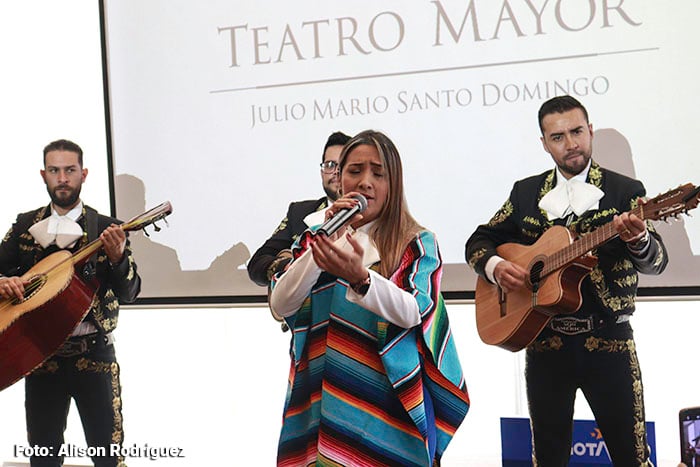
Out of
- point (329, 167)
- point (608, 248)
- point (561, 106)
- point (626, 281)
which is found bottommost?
point (626, 281)

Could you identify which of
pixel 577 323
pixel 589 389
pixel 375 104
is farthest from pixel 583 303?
pixel 375 104

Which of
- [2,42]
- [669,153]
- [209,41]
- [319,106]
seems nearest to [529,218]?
[669,153]

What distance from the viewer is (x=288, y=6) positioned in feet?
13.7

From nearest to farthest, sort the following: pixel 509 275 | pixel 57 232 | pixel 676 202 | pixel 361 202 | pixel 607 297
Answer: pixel 361 202
pixel 676 202
pixel 607 297
pixel 509 275
pixel 57 232

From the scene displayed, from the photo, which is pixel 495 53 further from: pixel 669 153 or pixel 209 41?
pixel 209 41

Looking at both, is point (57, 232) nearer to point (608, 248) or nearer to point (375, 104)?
point (375, 104)

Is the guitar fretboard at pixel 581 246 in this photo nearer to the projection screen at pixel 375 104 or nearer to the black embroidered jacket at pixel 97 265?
the projection screen at pixel 375 104

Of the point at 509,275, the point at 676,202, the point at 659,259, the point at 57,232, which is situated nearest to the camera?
the point at 676,202

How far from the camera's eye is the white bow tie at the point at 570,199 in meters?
2.80

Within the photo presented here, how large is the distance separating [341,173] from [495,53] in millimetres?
2038

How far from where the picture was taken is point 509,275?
2832 mm

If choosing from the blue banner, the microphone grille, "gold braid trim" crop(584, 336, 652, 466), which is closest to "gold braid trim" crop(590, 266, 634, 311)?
"gold braid trim" crop(584, 336, 652, 466)

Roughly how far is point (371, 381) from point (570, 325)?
3.71 feet

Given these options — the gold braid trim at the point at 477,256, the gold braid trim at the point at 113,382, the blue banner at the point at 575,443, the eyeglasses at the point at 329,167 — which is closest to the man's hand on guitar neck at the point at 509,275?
the gold braid trim at the point at 477,256
